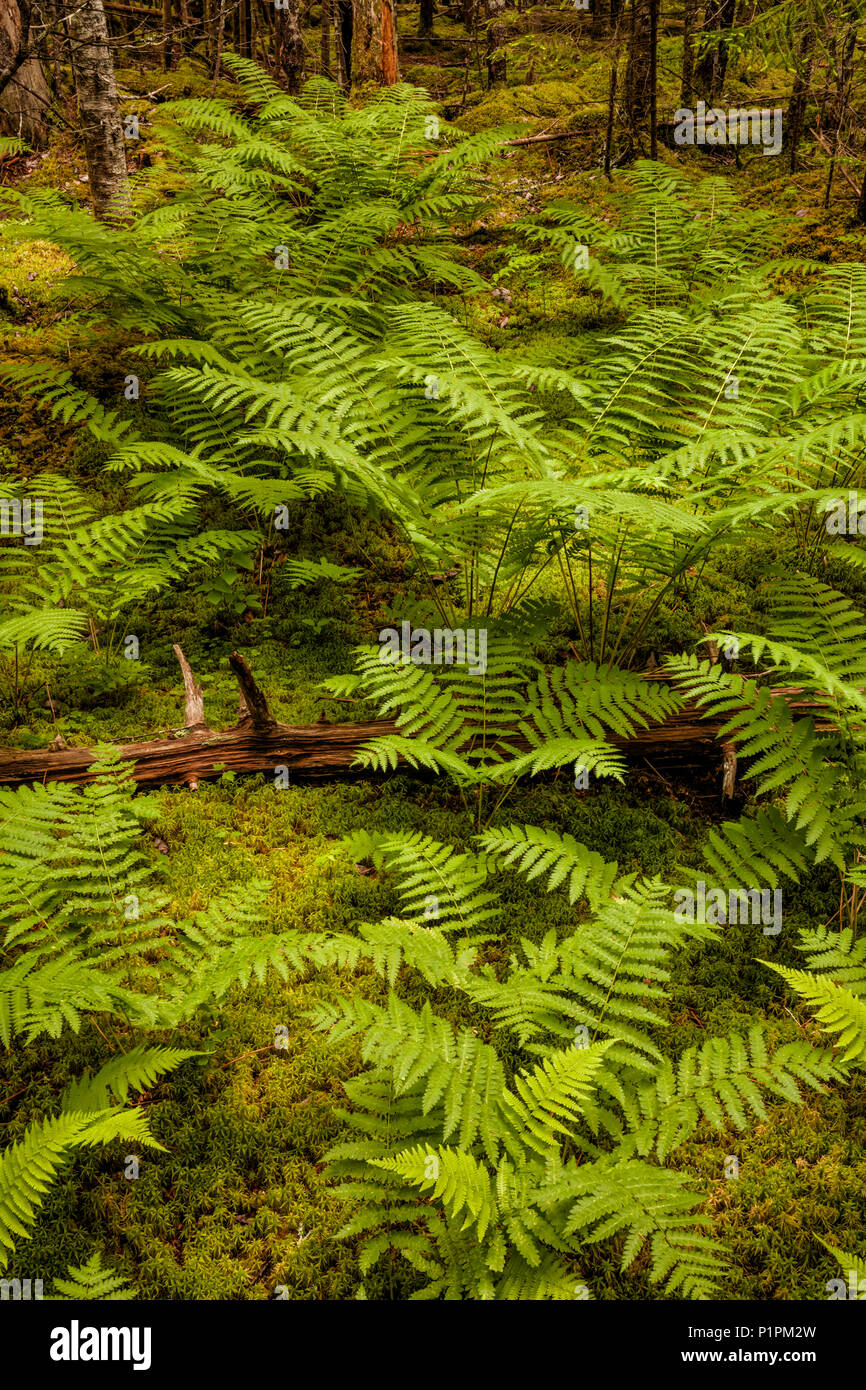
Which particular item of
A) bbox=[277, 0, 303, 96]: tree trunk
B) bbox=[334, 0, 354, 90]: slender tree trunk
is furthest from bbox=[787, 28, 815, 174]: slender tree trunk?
bbox=[277, 0, 303, 96]: tree trunk

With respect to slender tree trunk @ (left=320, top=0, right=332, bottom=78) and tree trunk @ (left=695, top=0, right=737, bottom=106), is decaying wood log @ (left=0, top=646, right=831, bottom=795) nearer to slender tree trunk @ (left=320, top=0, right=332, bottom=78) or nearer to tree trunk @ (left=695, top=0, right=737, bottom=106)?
tree trunk @ (left=695, top=0, right=737, bottom=106)

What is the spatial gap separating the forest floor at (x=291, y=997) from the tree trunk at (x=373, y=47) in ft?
19.5

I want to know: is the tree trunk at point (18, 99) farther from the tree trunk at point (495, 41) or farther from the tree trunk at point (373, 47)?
the tree trunk at point (495, 41)

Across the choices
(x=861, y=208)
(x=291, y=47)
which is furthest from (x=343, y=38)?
(x=861, y=208)

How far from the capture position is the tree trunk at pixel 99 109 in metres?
6.34

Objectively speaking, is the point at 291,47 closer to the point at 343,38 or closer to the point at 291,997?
the point at 343,38

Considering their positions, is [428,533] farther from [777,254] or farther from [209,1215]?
[777,254]

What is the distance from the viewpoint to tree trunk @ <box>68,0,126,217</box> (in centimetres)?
634

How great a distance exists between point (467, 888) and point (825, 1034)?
128 cm

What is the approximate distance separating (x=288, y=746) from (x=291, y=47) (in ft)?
39.3

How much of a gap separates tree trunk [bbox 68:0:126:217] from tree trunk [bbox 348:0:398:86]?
4349 millimetres

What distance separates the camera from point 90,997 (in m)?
2.29

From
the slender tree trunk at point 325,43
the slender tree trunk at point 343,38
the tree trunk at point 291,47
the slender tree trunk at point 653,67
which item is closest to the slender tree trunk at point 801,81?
the slender tree trunk at point 653,67

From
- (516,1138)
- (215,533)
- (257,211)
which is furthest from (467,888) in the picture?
(257,211)
